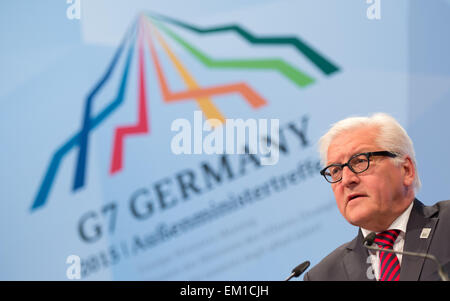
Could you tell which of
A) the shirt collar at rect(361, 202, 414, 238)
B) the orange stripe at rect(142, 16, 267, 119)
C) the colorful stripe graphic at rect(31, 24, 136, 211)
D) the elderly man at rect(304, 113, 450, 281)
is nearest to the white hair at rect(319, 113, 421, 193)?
the elderly man at rect(304, 113, 450, 281)

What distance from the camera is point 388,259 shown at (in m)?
2.44

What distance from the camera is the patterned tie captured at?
2395 mm

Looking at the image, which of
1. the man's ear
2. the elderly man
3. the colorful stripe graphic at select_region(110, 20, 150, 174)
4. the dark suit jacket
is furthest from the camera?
the colorful stripe graphic at select_region(110, 20, 150, 174)

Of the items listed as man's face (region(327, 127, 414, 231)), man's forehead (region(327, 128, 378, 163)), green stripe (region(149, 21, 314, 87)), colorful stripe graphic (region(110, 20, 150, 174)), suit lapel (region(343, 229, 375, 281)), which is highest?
green stripe (region(149, 21, 314, 87))

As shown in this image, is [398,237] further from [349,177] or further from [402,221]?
[349,177]

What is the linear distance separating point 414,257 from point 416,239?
11 cm

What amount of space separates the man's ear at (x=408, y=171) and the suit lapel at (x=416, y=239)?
0.09 m

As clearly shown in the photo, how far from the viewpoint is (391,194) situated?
99.6 inches

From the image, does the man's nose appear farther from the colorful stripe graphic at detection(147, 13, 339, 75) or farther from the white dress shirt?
the colorful stripe graphic at detection(147, 13, 339, 75)

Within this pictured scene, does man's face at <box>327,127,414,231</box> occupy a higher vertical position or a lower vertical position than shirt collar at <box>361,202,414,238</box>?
higher


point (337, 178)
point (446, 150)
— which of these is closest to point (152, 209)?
point (337, 178)

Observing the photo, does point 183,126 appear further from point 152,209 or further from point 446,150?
point 446,150

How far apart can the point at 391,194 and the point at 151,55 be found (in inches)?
86.3
